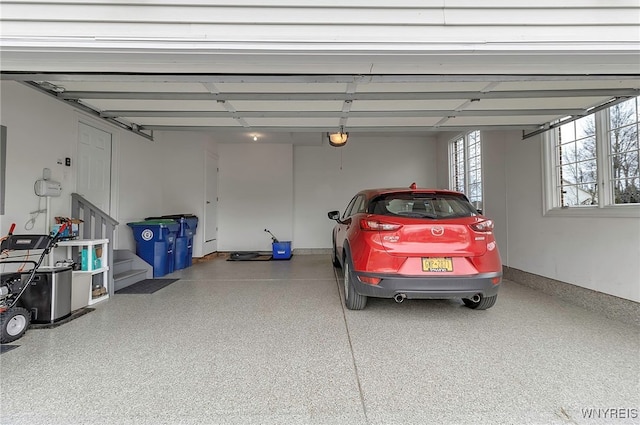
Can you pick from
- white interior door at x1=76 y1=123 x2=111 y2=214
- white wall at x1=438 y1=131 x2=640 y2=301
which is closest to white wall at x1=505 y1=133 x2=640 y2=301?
white wall at x1=438 y1=131 x2=640 y2=301

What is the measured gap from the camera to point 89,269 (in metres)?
3.49

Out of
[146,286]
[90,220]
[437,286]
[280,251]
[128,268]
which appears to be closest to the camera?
[437,286]

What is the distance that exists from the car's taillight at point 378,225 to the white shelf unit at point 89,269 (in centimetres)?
325

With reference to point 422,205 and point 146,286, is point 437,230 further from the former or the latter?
point 146,286

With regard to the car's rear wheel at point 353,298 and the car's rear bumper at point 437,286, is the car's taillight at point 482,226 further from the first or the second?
the car's rear wheel at point 353,298

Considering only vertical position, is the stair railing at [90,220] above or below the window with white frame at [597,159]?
below

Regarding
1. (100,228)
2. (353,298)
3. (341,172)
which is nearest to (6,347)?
(100,228)

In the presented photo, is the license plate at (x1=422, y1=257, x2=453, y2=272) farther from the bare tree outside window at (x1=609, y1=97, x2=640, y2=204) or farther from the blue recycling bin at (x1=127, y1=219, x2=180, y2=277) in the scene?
the blue recycling bin at (x1=127, y1=219, x2=180, y2=277)

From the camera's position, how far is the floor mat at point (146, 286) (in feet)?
13.1

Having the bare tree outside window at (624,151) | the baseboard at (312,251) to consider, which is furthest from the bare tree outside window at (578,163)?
the baseboard at (312,251)

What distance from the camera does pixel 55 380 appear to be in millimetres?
1863

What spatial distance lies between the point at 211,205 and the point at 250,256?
1.51 meters

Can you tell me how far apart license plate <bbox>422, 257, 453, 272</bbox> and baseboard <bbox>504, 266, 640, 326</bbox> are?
1896 millimetres

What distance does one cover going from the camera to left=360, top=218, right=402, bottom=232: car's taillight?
275cm
